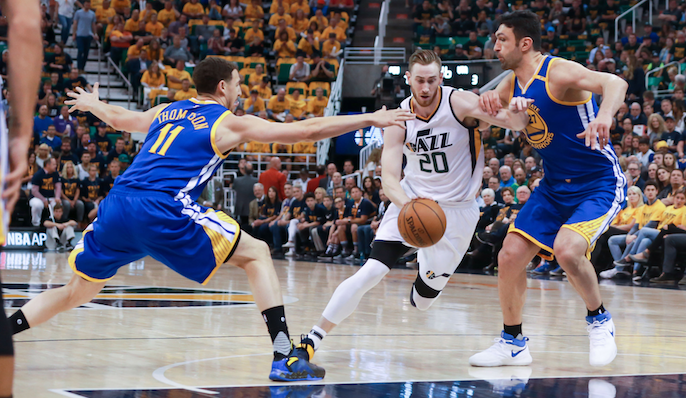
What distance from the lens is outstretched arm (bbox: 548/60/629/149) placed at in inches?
146

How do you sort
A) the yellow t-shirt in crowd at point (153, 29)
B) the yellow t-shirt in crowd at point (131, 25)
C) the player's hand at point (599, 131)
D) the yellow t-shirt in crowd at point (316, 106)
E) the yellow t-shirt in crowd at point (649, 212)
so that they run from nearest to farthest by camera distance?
the player's hand at point (599, 131), the yellow t-shirt in crowd at point (649, 212), the yellow t-shirt in crowd at point (316, 106), the yellow t-shirt in crowd at point (131, 25), the yellow t-shirt in crowd at point (153, 29)

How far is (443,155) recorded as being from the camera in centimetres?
457

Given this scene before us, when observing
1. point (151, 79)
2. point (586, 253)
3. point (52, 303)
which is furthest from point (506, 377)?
point (151, 79)

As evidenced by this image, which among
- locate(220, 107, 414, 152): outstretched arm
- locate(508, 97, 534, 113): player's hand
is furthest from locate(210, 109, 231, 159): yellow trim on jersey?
locate(508, 97, 534, 113): player's hand

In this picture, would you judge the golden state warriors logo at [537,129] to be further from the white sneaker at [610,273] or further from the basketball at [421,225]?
the white sneaker at [610,273]

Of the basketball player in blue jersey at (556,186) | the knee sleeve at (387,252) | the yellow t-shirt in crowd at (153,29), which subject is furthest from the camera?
the yellow t-shirt in crowd at (153,29)

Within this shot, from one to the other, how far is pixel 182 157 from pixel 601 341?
7.75ft

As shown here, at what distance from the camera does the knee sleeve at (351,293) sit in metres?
4.04

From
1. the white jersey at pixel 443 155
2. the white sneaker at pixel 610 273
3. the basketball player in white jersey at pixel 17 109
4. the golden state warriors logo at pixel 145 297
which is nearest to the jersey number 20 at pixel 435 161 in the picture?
the white jersey at pixel 443 155

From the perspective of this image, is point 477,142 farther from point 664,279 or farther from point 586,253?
point 664,279

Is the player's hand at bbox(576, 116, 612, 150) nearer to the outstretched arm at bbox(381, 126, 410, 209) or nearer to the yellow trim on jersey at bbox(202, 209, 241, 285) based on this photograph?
the outstretched arm at bbox(381, 126, 410, 209)

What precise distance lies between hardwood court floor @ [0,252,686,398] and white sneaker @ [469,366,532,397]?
0.03m

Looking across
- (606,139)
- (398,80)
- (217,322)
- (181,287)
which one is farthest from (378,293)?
(398,80)

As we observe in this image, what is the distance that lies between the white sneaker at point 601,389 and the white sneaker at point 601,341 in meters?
0.26
